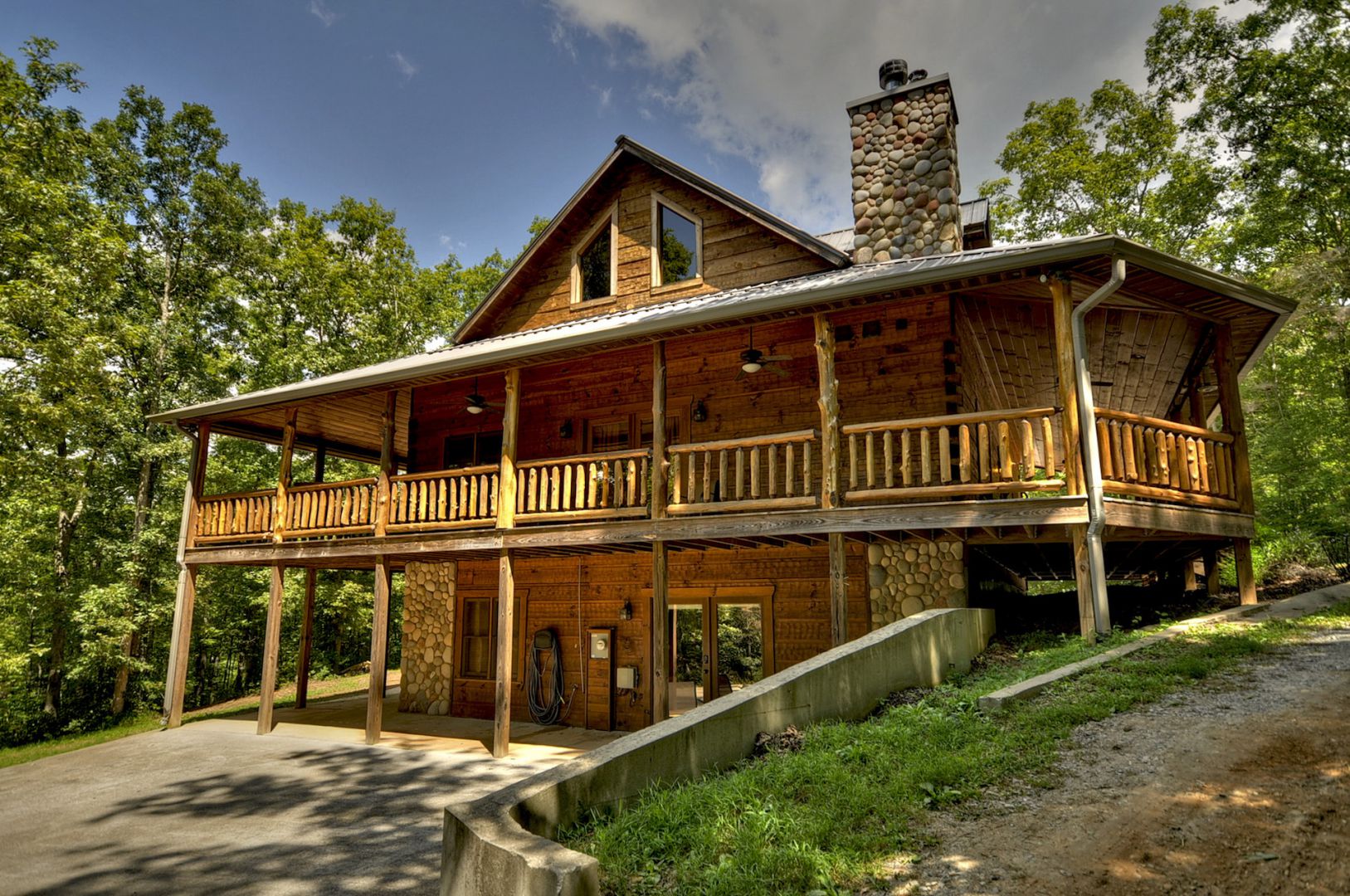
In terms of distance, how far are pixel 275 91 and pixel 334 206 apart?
578cm

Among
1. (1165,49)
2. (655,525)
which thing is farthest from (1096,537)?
(1165,49)

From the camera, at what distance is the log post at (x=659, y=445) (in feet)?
30.1

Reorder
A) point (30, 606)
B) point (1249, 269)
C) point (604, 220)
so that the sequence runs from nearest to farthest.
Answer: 1. point (604, 220)
2. point (30, 606)
3. point (1249, 269)

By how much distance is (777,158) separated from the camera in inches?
883

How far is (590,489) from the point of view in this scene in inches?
390

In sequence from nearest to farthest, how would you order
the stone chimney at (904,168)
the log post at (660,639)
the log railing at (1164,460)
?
the log railing at (1164,460) < the log post at (660,639) < the stone chimney at (904,168)

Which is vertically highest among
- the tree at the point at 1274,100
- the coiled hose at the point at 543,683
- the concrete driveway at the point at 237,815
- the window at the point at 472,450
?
the tree at the point at 1274,100

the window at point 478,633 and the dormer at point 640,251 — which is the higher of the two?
the dormer at point 640,251

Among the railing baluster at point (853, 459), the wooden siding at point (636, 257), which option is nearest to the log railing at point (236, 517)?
the wooden siding at point (636, 257)

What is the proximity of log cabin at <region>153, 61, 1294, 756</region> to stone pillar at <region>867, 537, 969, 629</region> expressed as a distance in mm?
31

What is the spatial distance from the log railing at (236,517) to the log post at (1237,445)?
1378 cm

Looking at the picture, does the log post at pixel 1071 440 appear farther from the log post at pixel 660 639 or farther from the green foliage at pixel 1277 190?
the green foliage at pixel 1277 190

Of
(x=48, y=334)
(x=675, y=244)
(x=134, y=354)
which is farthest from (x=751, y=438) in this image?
(x=134, y=354)

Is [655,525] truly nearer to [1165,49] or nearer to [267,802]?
[267,802]
